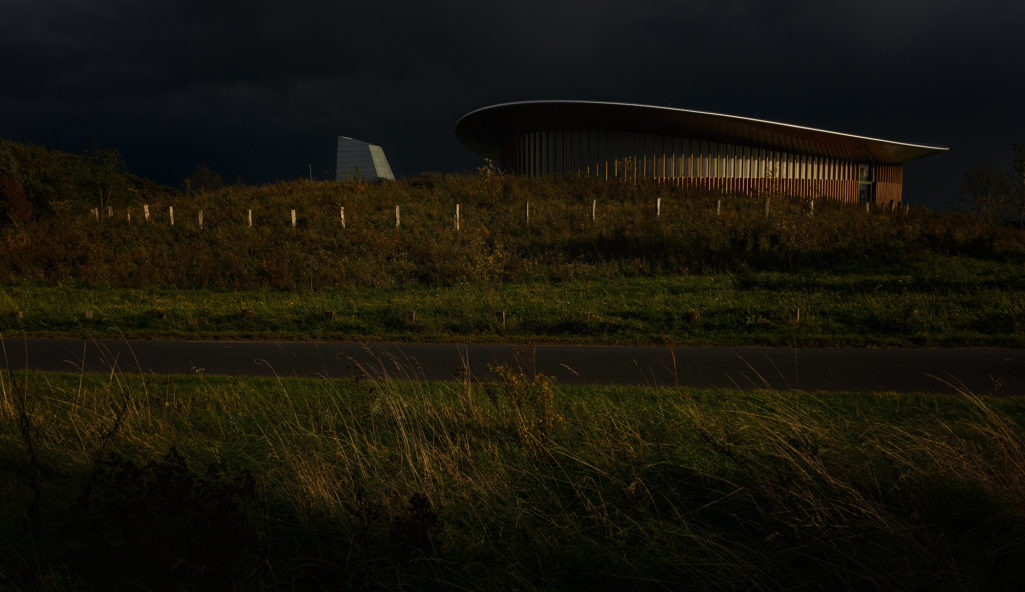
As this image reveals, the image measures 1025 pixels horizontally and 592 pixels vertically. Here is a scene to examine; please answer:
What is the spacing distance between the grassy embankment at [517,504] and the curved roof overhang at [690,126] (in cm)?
3446

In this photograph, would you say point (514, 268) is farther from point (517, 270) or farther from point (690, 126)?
point (690, 126)

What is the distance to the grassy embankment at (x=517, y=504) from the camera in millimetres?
2865

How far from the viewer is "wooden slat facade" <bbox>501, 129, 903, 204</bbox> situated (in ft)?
126

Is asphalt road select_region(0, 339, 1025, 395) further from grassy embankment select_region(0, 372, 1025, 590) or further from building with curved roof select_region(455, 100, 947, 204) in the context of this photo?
building with curved roof select_region(455, 100, 947, 204)

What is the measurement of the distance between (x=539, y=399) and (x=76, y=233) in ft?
84.3

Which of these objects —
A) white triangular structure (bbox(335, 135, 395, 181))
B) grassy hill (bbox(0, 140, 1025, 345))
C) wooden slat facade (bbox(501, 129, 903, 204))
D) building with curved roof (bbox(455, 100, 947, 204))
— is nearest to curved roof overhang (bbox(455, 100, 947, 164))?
building with curved roof (bbox(455, 100, 947, 204))

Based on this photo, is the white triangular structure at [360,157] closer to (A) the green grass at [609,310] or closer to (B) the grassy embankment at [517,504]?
(A) the green grass at [609,310]

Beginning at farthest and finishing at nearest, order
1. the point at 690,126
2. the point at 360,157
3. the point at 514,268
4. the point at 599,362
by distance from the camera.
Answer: the point at 360,157 → the point at 690,126 → the point at 514,268 → the point at 599,362

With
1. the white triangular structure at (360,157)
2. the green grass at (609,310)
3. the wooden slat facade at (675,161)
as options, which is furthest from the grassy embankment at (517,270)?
the white triangular structure at (360,157)

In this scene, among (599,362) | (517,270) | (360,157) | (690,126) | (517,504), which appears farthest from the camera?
(360,157)

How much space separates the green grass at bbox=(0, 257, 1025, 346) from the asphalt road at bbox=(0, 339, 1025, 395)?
104cm

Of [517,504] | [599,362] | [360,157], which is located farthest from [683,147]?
[517,504]

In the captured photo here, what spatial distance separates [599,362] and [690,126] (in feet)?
105

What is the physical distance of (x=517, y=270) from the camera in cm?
1897
